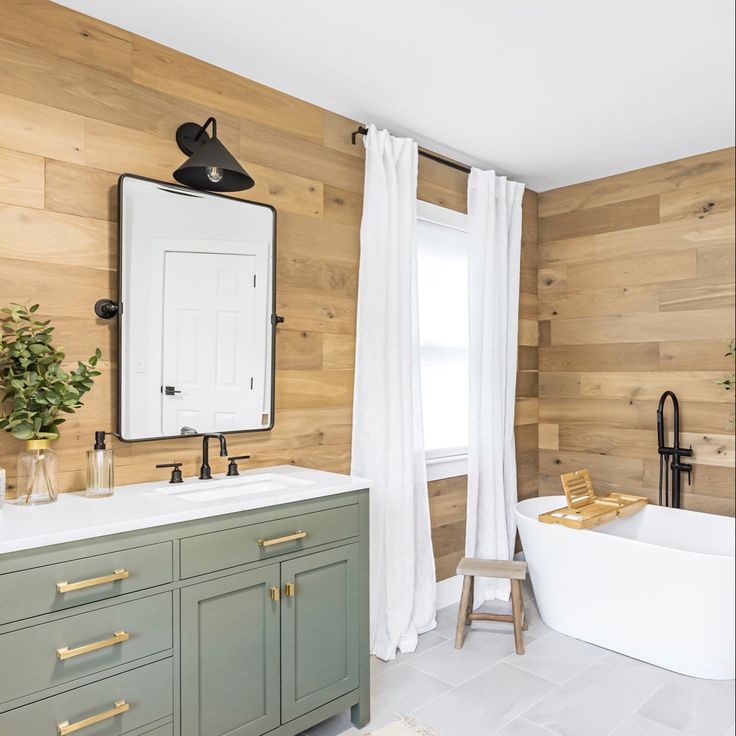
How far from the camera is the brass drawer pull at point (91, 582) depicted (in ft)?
4.79

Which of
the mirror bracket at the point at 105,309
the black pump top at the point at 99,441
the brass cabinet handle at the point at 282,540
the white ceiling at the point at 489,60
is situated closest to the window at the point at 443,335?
the white ceiling at the point at 489,60

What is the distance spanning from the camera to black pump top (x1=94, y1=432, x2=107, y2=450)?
1843 mm

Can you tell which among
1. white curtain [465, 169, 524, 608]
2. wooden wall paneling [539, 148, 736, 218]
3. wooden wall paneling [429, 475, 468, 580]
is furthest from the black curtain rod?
wooden wall paneling [429, 475, 468, 580]

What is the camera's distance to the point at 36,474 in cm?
174

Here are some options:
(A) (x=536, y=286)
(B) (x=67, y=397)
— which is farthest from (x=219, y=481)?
(A) (x=536, y=286)

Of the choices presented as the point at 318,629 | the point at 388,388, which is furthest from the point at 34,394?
the point at 388,388

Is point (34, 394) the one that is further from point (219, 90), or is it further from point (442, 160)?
point (442, 160)

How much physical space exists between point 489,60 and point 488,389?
1581 millimetres

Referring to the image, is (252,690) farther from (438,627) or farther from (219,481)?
(438,627)

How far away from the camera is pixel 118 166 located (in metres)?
2.05

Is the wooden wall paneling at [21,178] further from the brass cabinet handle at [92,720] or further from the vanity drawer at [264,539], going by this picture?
the brass cabinet handle at [92,720]

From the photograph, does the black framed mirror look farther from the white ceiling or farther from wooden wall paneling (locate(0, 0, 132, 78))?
the white ceiling

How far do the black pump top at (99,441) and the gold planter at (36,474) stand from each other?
0.12 m

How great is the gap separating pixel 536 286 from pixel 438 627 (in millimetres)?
2009
